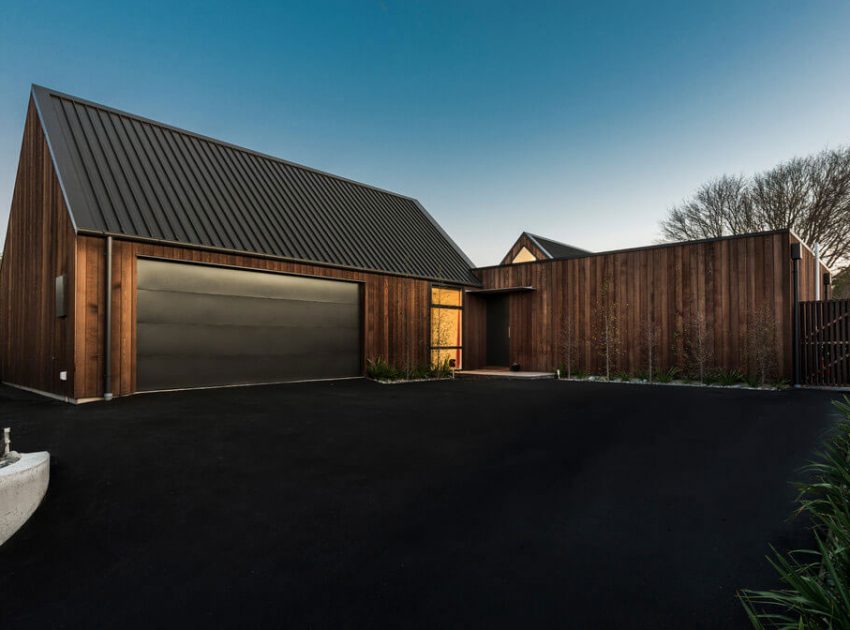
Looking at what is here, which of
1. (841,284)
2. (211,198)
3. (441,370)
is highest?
(211,198)

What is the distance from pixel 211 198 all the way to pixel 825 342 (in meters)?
13.0

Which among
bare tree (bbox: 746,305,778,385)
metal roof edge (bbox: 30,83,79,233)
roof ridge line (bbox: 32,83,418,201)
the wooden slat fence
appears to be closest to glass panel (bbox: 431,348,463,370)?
roof ridge line (bbox: 32,83,418,201)

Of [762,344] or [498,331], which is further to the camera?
[498,331]

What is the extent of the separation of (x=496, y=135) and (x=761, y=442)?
471 inches

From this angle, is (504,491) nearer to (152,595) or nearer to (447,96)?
(152,595)

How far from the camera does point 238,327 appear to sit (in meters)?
8.63

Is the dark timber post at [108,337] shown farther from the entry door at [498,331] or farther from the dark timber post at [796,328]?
the dark timber post at [796,328]

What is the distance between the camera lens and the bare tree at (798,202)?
14969 mm

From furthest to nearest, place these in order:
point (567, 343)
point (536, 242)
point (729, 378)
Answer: point (536, 242) → point (567, 343) → point (729, 378)

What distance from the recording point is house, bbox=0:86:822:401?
7164mm

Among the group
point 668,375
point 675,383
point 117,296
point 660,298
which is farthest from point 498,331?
point 117,296

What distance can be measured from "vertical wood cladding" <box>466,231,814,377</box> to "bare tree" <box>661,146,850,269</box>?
27.5 feet

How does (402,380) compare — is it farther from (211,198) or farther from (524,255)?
(524,255)

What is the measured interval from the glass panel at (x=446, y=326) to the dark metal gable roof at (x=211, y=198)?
39.9 inches
